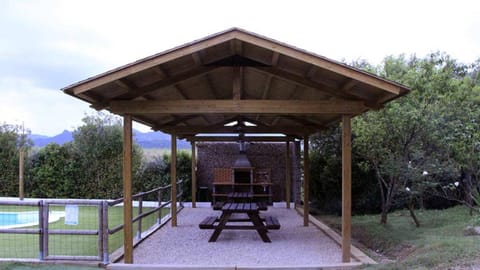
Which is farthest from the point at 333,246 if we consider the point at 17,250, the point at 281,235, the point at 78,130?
the point at 78,130

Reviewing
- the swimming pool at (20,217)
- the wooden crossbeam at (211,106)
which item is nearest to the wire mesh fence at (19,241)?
the swimming pool at (20,217)

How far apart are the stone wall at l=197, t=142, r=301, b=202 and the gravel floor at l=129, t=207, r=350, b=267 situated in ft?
15.4

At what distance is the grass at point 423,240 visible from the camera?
16.7ft

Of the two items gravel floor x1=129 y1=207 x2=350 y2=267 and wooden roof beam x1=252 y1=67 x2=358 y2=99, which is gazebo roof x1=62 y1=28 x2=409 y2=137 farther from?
gravel floor x1=129 y1=207 x2=350 y2=267

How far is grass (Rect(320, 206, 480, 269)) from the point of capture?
509cm

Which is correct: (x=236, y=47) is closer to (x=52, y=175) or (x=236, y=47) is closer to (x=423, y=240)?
(x=423, y=240)

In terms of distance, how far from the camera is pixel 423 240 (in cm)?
705

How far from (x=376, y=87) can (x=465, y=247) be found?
253 centimetres

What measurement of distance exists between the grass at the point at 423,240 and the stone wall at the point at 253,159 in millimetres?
2638

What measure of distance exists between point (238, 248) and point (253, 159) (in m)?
7.12

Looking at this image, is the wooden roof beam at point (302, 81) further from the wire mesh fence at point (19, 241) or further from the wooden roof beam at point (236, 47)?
the wire mesh fence at point (19, 241)

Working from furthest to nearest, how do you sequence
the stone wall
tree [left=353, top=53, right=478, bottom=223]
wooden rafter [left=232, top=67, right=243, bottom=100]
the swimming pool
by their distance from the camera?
the stone wall, the swimming pool, tree [left=353, top=53, right=478, bottom=223], wooden rafter [left=232, top=67, right=243, bottom=100]

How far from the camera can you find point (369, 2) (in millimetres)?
15266

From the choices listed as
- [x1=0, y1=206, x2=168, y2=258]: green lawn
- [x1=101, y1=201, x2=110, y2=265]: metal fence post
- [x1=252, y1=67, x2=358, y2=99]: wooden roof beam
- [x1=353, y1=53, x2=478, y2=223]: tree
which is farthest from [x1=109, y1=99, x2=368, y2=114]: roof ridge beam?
[x1=353, y1=53, x2=478, y2=223]: tree
